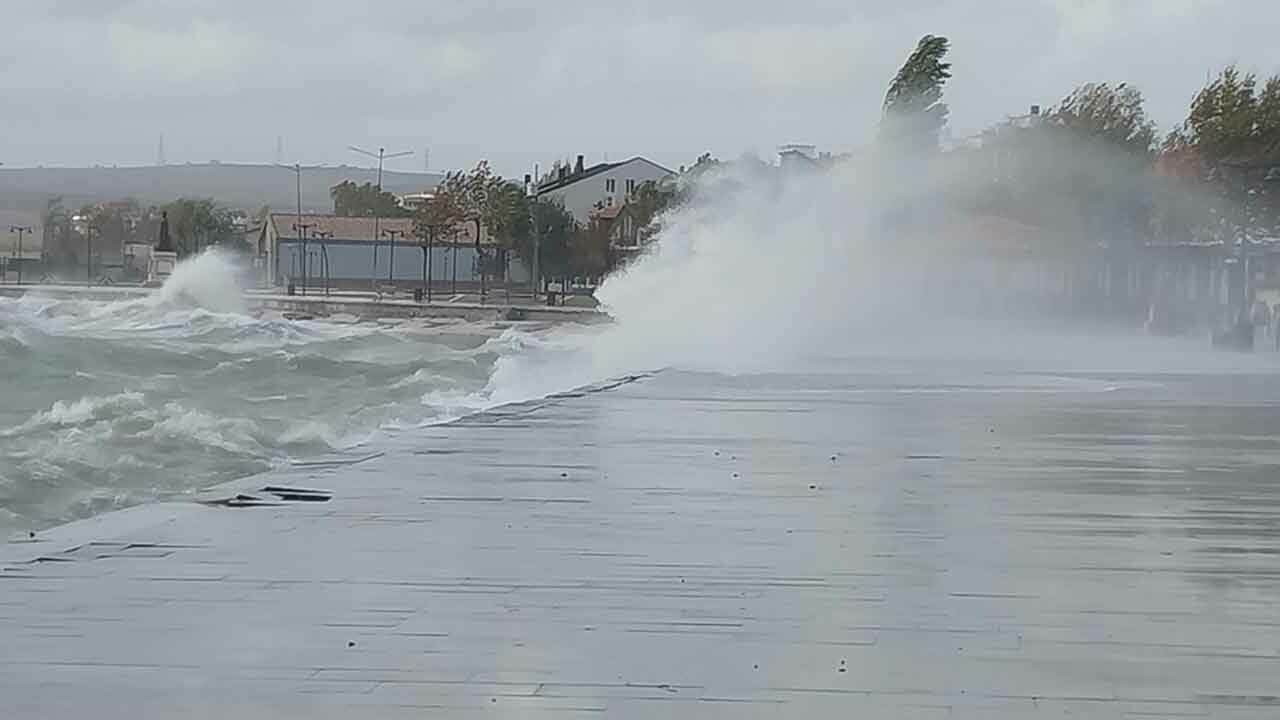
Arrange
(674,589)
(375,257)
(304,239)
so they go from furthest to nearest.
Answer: (375,257), (304,239), (674,589)

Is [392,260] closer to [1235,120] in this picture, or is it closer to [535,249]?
[535,249]

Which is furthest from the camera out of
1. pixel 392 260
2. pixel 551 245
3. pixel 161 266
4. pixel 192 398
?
pixel 392 260

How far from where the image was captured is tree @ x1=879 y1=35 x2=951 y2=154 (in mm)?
60969

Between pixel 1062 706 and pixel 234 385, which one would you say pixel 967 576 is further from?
pixel 234 385

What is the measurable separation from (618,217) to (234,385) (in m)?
72.5

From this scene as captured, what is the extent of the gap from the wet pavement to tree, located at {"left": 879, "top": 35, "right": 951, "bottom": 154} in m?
44.2

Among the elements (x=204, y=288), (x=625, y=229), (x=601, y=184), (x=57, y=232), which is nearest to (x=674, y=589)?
(x=204, y=288)

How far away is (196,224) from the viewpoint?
552 feet

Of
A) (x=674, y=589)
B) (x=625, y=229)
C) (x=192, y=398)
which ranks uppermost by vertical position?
(x=625, y=229)

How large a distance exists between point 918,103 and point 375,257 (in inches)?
2718

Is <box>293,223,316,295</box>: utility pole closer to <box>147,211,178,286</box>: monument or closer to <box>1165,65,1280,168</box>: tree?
<box>147,211,178,286</box>: monument

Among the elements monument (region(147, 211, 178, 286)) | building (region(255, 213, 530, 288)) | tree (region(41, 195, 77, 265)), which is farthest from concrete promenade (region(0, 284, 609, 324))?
tree (region(41, 195, 77, 265))

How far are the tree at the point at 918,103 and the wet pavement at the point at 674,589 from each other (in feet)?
145

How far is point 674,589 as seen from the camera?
376 inches
